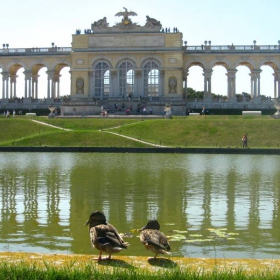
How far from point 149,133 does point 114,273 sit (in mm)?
40773

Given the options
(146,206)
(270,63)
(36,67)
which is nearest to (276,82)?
(270,63)

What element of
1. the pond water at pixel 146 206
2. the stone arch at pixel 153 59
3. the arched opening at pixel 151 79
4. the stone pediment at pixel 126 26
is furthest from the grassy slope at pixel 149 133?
the stone pediment at pixel 126 26

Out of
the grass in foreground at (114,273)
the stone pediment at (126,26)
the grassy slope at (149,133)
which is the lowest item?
the grass in foreground at (114,273)

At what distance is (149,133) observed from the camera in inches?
1889

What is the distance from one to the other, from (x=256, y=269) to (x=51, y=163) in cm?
2314

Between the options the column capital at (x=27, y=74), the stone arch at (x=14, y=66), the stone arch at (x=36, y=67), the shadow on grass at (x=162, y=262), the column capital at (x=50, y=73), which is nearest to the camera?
the shadow on grass at (x=162, y=262)

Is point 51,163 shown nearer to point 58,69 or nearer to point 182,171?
point 182,171

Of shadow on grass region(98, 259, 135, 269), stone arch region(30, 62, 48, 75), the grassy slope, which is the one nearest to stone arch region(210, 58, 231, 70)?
stone arch region(30, 62, 48, 75)

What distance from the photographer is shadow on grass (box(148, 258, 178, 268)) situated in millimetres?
7974

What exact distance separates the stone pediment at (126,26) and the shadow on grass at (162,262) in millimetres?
66629

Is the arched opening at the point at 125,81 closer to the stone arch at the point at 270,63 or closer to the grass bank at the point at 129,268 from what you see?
the stone arch at the point at 270,63

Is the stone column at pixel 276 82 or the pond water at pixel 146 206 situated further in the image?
the stone column at pixel 276 82

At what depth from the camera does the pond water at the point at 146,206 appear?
35.5 ft

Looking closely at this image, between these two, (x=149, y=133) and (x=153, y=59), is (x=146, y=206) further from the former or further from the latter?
(x=153, y=59)
